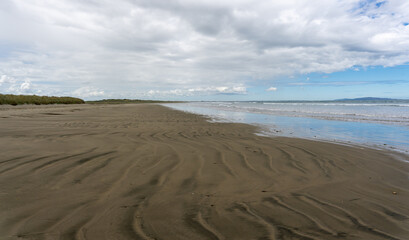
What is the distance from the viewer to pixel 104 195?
349cm

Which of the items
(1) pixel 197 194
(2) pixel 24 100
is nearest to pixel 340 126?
(1) pixel 197 194

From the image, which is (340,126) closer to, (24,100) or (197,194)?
(197,194)

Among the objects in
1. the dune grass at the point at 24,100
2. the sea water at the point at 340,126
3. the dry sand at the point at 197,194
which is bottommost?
the dry sand at the point at 197,194

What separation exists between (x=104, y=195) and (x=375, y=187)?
4609mm

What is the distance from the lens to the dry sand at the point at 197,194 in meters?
2.65

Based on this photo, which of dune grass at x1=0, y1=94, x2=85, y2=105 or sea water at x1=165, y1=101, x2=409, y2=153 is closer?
sea water at x1=165, y1=101, x2=409, y2=153

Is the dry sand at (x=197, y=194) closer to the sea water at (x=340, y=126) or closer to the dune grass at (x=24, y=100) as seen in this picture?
the sea water at (x=340, y=126)

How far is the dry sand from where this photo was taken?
8.68ft

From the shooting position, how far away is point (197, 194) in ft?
11.9

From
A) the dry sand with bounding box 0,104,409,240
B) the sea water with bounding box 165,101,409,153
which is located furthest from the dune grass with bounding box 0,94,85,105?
the dry sand with bounding box 0,104,409,240

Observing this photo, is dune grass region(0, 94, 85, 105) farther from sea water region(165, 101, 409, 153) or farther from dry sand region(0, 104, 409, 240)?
dry sand region(0, 104, 409, 240)

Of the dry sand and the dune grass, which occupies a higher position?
the dune grass

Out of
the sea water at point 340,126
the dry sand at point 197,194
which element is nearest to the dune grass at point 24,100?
the sea water at point 340,126

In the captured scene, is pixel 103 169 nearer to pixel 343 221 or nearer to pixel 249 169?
pixel 249 169
